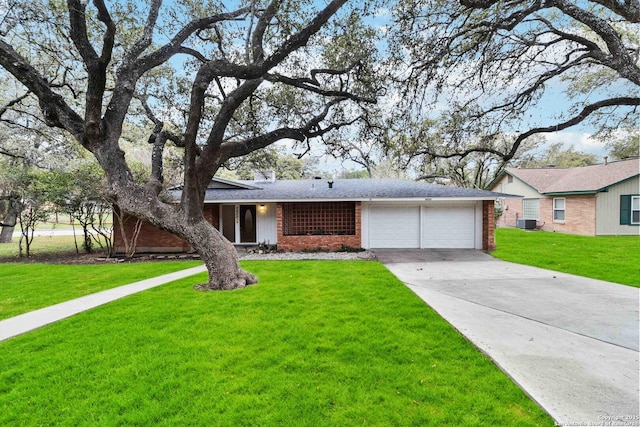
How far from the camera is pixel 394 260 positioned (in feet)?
34.3

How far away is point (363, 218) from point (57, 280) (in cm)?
1013

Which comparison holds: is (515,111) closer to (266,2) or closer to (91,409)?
(266,2)

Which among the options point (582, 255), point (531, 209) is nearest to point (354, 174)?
point (531, 209)

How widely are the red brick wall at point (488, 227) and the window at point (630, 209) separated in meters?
9.80

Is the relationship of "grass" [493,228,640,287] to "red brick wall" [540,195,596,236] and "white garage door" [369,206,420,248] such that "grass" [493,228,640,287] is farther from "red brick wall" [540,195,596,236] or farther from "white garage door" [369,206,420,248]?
"white garage door" [369,206,420,248]

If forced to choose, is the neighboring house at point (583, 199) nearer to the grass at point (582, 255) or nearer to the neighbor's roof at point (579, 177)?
the neighbor's roof at point (579, 177)

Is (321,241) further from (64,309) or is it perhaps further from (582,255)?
A: (582,255)

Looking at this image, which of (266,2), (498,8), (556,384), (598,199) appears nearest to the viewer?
(556,384)

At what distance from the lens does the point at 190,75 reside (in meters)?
9.84

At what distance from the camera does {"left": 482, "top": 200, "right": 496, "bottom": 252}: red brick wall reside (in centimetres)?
1223

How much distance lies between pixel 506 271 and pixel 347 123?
6.20 metres

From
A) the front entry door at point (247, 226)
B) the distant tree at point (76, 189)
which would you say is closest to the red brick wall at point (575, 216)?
the front entry door at point (247, 226)

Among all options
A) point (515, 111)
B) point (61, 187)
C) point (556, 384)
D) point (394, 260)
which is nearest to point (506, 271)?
point (394, 260)

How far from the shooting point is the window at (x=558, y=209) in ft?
61.0
